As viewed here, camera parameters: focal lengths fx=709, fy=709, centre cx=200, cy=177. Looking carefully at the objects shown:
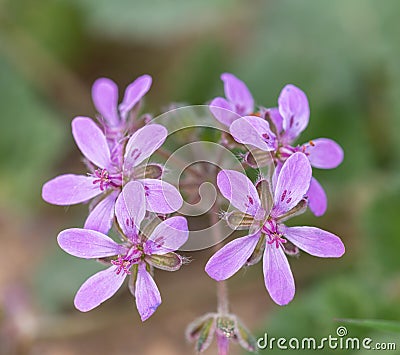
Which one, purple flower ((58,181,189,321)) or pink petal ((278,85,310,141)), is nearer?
purple flower ((58,181,189,321))

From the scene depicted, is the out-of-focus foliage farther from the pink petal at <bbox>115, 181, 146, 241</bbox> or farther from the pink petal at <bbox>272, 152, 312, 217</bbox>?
the pink petal at <bbox>272, 152, 312, 217</bbox>

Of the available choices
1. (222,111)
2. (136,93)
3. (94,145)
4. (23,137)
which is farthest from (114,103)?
(23,137)

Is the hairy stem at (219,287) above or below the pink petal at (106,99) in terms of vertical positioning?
below

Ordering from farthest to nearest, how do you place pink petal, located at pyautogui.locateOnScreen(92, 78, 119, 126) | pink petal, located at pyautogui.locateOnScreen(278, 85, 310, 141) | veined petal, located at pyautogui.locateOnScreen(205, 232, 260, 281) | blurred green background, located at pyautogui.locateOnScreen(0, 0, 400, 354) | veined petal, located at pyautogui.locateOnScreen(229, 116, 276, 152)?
blurred green background, located at pyautogui.locateOnScreen(0, 0, 400, 354) → pink petal, located at pyautogui.locateOnScreen(92, 78, 119, 126) → pink petal, located at pyautogui.locateOnScreen(278, 85, 310, 141) → veined petal, located at pyautogui.locateOnScreen(229, 116, 276, 152) → veined petal, located at pyautogui.locateOnScreen(205, 232, 260, 281)

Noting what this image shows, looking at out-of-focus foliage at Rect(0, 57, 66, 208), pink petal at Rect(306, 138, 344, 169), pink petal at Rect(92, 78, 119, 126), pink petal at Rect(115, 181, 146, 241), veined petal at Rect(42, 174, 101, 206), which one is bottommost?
pink petal at Rect(115, 181, 146, 241)

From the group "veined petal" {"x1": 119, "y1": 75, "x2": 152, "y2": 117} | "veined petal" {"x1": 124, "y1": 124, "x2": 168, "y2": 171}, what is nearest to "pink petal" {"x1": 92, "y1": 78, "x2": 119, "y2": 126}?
"veined petal" {"x1": 119, "y1": 75, "x2": 152, "y2": 117}

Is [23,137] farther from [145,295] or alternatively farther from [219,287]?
[145,295]

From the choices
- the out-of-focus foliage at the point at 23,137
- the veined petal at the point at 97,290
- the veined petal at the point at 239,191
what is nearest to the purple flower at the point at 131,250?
the veined petal at the point at 97,290

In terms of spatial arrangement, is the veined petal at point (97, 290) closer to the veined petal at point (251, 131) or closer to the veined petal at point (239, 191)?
the veined petal at point (239, 191)
